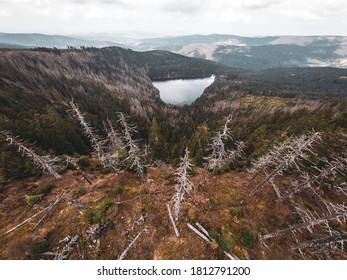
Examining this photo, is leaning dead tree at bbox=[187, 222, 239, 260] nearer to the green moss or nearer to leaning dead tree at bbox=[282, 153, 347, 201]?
the green moss

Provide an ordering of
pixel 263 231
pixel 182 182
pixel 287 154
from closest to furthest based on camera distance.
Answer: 1. pixel 182 182
2. pixel 287 154
3. pixel 263 231

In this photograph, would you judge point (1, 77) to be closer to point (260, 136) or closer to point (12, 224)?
point (12, 224)

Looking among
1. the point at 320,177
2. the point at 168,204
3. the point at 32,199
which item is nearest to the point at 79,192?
the point at 32,199

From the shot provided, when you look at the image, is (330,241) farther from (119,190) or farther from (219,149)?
(119,190)

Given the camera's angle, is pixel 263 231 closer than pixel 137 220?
Yes

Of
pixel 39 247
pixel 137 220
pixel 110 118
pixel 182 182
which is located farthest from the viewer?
pixel 110 118

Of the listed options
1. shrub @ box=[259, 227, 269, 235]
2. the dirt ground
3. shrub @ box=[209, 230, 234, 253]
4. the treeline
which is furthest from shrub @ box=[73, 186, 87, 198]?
shrub @ box=[259, 227, 269, 235]
